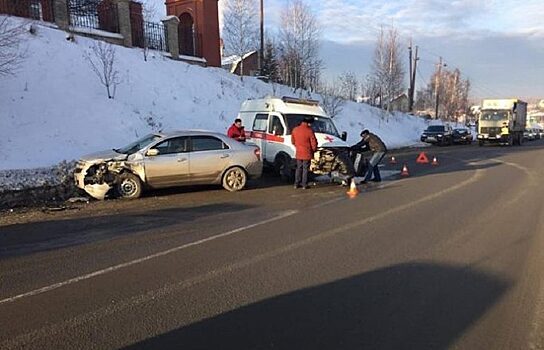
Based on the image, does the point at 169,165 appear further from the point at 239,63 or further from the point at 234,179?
the point at 239,63

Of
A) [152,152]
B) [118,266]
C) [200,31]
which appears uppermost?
[200,31]

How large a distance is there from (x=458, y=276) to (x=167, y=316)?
3.25 meters

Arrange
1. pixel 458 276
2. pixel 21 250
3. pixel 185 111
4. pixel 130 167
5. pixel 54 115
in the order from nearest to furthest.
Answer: pixel 458 276 → pixel 21 250 → pixel 130 167 → pixel 54 115 → pixel 185 111

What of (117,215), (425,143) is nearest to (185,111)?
(117,215)

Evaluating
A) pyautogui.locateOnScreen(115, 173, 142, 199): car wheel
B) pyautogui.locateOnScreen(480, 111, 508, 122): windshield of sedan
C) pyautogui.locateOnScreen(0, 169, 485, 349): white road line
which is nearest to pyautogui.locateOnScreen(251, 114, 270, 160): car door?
pyautogui.locateOnScreen(115, 173, 142, 199): car wheel

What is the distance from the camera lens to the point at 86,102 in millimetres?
19266

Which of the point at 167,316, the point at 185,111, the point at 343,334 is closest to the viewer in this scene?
the point at 343,334

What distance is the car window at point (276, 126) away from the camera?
15.2 metres

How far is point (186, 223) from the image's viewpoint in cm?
891

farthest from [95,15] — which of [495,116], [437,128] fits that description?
[495,116]

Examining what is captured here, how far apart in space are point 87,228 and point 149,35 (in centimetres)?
2263

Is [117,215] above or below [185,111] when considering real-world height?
below

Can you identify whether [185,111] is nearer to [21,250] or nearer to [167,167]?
[167,167]

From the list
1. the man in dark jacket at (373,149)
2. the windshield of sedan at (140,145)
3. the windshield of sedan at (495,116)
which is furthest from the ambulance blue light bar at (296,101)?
the windshield of sedan at (495,116)
